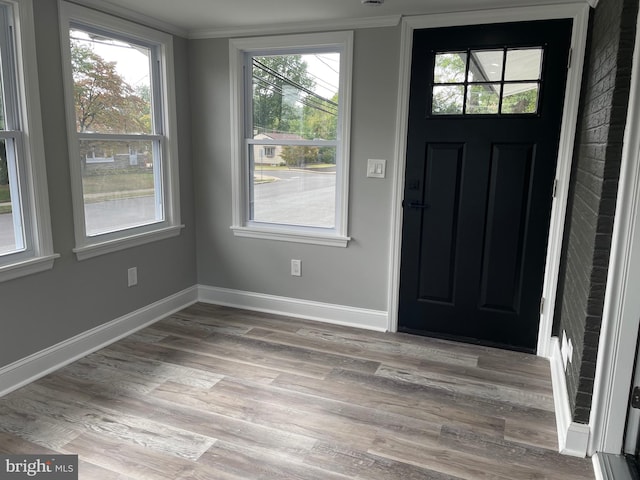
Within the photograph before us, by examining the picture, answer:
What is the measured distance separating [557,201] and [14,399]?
10.8 ft

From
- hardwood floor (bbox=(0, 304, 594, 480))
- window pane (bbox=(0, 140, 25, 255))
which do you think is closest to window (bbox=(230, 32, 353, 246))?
hardwood floor (bbox=(0, 304, 594, 480))

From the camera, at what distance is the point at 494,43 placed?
2.93 metres

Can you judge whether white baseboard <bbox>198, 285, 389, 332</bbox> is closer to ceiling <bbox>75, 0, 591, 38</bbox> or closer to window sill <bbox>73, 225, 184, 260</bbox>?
window sill <bbox>73, 225, 184, 260</bbox>

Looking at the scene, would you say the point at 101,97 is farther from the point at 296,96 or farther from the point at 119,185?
the point at 296,96

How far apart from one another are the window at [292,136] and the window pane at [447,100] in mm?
598

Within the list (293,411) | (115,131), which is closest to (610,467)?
(293,411)

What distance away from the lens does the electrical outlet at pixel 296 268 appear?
3.71 metres

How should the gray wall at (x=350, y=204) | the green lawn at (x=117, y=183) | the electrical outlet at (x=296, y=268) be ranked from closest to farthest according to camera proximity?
the green lawn at (x=117, y=183)
the gray wall at (x=350, y=204)
the electrical outlet at (x=296, y=268)

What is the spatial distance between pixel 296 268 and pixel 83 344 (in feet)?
5.11

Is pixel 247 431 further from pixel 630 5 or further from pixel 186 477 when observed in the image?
pixel 630 5

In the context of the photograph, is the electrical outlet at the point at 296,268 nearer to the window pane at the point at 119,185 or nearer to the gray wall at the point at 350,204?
the gray wall at the point at 350,204

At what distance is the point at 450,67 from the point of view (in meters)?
3.07

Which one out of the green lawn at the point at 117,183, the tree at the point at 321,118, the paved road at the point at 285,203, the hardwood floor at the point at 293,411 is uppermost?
the tree at the point at 321,118

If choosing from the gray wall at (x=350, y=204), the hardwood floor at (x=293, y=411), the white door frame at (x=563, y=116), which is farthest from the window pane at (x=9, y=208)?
the white door frame at (x=563, y=116)
